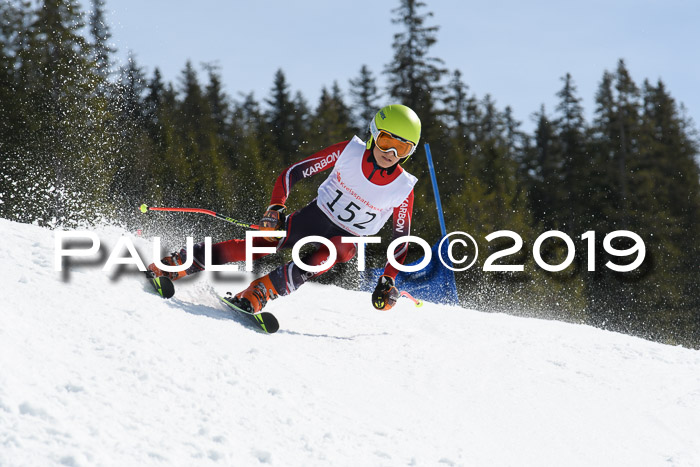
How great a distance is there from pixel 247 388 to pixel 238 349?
0.53 metres

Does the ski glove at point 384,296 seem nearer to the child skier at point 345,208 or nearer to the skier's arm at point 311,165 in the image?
the child skier at point 345,208

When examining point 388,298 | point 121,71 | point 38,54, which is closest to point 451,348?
point 388,298

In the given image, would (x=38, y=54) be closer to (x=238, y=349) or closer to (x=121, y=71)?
(x=121, y=71)

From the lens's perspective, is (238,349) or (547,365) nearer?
(238,349)

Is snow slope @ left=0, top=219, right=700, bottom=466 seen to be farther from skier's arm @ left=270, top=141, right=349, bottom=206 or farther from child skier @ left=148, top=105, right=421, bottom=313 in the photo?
Answer: skier's arm @ left=270, top=141, right=349, bottom=206

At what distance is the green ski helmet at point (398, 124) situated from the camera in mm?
4691

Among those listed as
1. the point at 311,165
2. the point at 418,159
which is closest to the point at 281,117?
the point at 418,159

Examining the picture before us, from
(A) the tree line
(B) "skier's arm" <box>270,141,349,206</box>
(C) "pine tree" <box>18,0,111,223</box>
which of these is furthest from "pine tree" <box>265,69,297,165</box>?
(B) "skier's arm" <box>270,141,349,206</box>

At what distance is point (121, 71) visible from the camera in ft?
118

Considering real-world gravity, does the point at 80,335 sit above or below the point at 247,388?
above

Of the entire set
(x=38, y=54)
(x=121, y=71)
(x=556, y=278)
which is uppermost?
(x=121, y=71)

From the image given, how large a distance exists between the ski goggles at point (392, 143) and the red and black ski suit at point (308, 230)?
133 millimetres

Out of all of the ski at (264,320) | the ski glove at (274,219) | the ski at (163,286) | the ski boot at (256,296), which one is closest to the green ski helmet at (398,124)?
the ski glove at (274,219)

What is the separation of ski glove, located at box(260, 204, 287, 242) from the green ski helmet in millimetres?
929
